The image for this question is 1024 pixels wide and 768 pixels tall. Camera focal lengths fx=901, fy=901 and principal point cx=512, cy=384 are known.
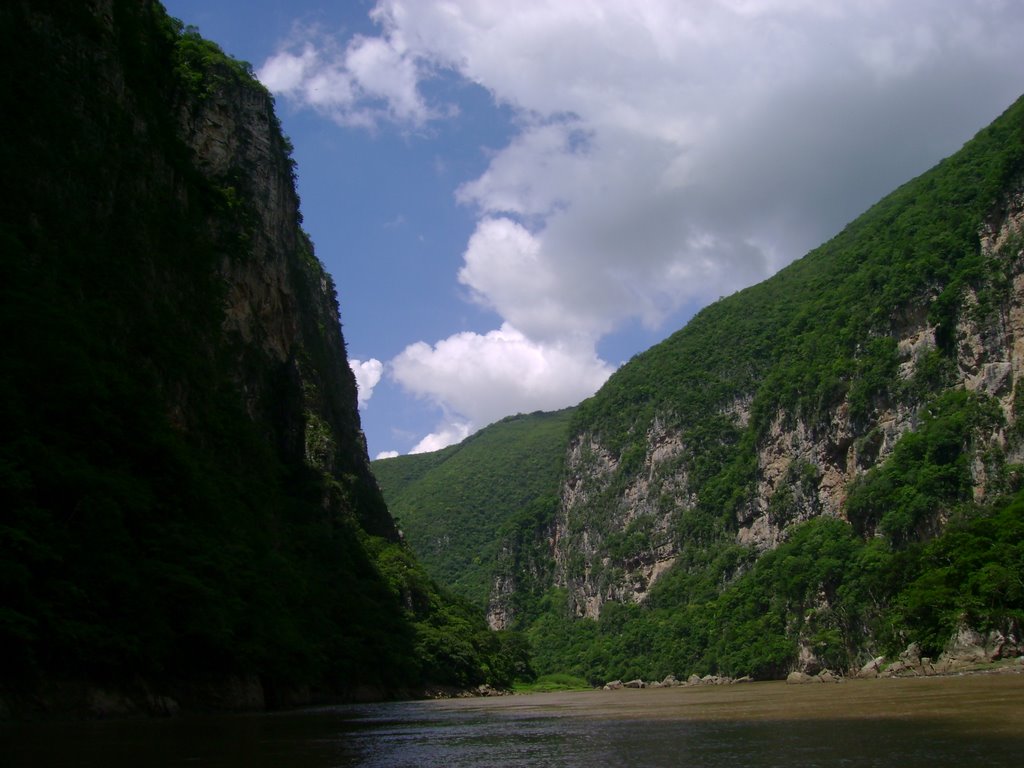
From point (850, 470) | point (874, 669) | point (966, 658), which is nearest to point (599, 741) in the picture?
point (966, 658)

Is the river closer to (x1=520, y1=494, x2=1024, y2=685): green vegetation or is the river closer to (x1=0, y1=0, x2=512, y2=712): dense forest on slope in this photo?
(x1=0, y1=0, x2=512, y2=712): dense forest on slope

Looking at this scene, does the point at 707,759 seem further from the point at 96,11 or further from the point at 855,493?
the point at 855,493

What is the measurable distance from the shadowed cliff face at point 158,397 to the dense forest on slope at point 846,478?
Result: 137 feet

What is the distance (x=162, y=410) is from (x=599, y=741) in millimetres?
27298

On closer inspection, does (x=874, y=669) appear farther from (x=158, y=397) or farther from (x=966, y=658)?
(x=158, y=397)

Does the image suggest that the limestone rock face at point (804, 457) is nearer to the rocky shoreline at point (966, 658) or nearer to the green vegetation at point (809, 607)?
the green vegetation at point (809, 607)

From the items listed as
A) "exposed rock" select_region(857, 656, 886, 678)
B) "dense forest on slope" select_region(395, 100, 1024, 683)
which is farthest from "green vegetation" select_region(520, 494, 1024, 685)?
"exposed rock" select_region(857, 656, 886, 678)

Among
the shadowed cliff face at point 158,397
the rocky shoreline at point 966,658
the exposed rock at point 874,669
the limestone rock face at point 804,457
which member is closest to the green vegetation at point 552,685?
the limestone rock face at point 804,457

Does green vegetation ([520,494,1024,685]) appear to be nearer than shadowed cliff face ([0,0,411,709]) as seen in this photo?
No

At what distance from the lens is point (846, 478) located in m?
122

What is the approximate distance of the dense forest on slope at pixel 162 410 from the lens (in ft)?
90.0

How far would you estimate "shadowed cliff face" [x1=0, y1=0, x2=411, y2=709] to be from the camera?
90.3ft

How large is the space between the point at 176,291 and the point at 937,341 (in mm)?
93059

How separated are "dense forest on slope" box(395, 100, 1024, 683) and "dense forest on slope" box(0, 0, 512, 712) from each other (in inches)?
1620
